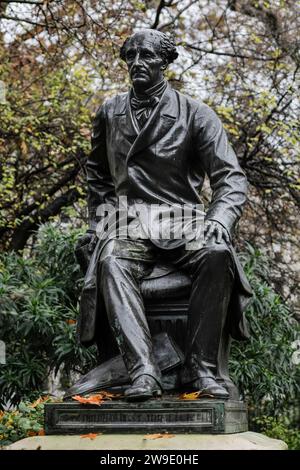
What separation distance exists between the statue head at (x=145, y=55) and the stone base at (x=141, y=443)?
2.31m

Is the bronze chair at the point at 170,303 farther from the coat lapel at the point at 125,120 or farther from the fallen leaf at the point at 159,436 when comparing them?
the coat lapel at the point at 125,120

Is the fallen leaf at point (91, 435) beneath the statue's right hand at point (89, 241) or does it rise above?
beneath

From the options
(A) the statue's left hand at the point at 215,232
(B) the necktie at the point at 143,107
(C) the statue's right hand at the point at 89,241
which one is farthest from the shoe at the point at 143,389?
(B) the necktie at the point at 143,107

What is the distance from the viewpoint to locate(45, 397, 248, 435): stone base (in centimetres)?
428

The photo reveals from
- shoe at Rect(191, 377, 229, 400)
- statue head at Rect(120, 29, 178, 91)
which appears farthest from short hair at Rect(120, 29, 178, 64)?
shoe at Rect(191, 377, 229, 400)

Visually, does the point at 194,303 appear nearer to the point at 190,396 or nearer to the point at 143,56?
the point at 190,396

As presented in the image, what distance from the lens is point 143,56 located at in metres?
5.39

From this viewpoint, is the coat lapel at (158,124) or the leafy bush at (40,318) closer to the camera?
the coat lapel at (158,124)

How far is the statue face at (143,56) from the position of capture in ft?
17.7

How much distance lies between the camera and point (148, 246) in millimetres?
5129

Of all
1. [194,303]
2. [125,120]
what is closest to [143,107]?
[125,120]

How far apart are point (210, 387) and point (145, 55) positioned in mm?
2140

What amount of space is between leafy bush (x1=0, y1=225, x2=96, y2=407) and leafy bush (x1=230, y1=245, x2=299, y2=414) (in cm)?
161

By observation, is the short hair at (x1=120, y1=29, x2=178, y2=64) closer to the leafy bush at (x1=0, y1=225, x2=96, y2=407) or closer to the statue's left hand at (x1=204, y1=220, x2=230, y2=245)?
the statue's left hand at (x1=204, y1=220, x2=230, y2=245)
